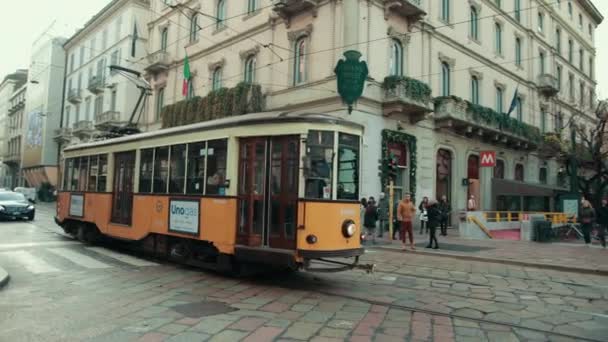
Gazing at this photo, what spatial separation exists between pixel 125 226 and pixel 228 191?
413cm

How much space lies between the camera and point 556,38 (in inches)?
1359

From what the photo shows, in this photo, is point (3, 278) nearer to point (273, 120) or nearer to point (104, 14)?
point (273, 120)

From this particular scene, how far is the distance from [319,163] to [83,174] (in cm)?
871

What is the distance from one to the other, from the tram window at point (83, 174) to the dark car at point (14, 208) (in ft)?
27.4

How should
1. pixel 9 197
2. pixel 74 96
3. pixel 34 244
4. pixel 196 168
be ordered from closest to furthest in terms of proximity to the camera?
pixel 196 168, pixel 34 244, pixel 9 197, pixel 74 96

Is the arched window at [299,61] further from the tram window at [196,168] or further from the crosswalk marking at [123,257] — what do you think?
the tram window at [196,168]

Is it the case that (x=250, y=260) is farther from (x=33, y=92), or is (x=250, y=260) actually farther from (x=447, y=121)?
(x=33, y=92)

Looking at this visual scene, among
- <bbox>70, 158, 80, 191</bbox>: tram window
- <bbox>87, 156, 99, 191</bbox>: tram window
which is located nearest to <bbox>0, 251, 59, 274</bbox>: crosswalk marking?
<bbox>87, 156, 99, 191</bbox>: tram window

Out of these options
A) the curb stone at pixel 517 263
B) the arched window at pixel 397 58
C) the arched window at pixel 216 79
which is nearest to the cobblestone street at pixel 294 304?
the curb stone at pixel 517 263

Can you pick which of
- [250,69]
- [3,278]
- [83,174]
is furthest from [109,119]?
[3,278]

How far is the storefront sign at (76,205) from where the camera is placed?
41.1 feet

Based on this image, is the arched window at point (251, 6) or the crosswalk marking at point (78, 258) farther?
the arched window at point (251, 6)

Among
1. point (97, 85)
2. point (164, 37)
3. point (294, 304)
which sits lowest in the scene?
point (294, 304)

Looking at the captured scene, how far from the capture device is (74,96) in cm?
4216
